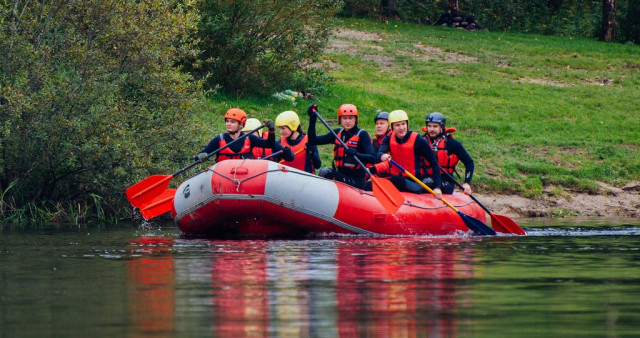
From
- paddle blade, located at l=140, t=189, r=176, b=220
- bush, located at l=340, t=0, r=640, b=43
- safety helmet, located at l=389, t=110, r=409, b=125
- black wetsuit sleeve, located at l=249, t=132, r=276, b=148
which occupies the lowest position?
paddle blade, located at l=140, t=189, r=176, b=220

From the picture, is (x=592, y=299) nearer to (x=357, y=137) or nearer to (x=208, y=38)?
(x=357, y=137)

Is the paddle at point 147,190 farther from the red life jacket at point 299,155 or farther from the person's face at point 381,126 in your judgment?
the person's face at point 381,126

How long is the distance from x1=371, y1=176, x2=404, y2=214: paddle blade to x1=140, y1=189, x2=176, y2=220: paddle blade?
2.83 m

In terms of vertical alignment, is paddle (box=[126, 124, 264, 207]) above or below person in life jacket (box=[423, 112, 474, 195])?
below

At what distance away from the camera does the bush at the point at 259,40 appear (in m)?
22.8

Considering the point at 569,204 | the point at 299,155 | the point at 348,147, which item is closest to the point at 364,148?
the point at 348,147

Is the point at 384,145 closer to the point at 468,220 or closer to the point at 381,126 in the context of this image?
the point at 381,126

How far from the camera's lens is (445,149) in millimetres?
14469

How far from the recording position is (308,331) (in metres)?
5.72

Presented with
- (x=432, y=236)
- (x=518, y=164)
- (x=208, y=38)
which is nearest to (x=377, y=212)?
(x=432, y=236)

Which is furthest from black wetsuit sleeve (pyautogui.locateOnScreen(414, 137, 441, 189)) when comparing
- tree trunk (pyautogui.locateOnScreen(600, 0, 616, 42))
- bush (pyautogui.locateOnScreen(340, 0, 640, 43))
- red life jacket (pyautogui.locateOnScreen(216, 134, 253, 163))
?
bush (pyautogui.locateOnScreen(340, 0, 640, 43))

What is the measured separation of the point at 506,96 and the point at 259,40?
284 inches

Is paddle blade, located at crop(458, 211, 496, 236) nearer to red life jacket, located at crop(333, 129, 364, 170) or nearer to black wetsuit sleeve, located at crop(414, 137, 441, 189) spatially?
black wetsuit sleeve, located at crop(414, 137, 441, 189)

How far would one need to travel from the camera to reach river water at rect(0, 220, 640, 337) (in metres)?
5.91
